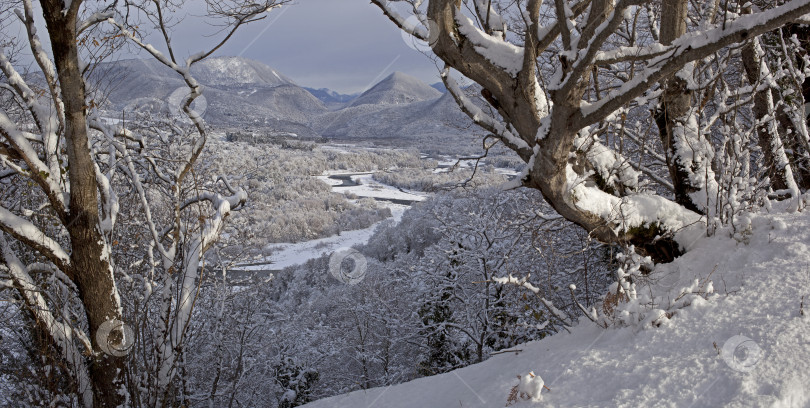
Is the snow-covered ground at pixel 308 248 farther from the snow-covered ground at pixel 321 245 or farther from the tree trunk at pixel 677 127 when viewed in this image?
the tree trunk at pixel 677 127

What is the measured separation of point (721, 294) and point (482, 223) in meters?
10.3

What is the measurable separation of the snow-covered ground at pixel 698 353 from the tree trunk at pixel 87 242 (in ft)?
6.34

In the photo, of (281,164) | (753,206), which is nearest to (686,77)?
(753,206)

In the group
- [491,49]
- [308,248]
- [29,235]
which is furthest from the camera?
[308,248]

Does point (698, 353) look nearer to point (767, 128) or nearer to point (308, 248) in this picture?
point (767, 128)

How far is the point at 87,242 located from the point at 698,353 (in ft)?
13.9

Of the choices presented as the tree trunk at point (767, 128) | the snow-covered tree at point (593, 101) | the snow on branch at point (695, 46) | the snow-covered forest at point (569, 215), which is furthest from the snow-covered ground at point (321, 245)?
the snow on branch at point (695, 46)

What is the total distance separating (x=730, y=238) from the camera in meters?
3.40

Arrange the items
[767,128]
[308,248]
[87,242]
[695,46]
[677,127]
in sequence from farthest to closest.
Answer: [308,248] → [767,128] → [677,127] → [87,242] → [695,46]

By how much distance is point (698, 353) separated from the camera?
2195 millimetres

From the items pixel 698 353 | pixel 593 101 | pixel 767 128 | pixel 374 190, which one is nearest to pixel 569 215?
pixel 593 101

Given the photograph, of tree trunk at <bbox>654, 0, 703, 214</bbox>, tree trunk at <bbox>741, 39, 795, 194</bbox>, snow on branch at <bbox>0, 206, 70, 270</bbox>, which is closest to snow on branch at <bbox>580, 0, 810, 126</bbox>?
tree trunk at <bbox>654, 0, 703, 214</bbox>

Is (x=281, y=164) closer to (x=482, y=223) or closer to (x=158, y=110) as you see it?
(x=158, y=110)

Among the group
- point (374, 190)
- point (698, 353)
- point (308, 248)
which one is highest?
point (698, 353)
